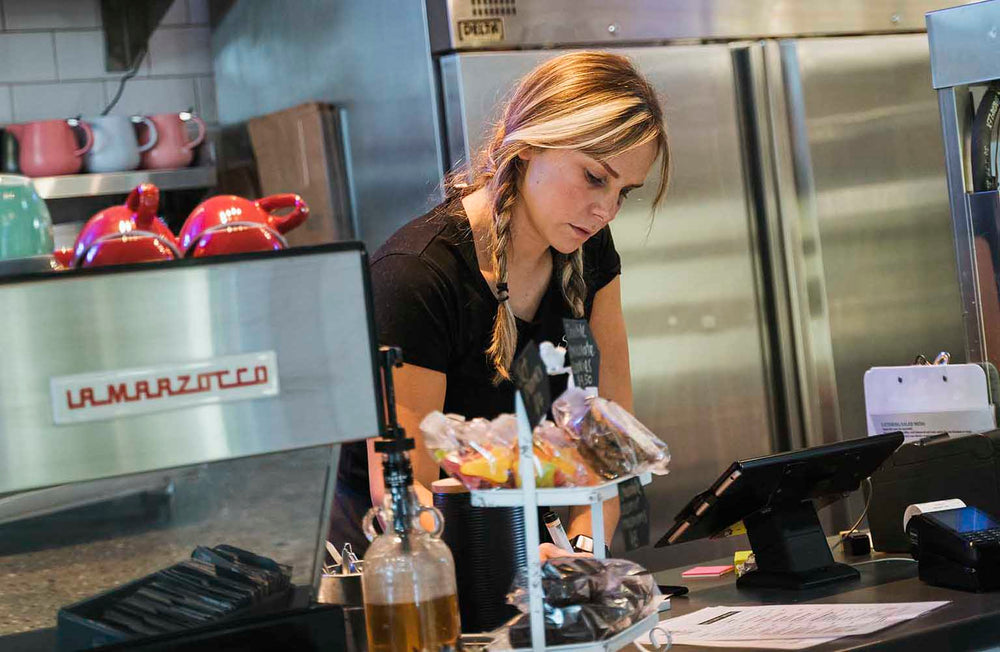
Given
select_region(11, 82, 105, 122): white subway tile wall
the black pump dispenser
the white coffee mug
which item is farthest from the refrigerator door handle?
the black pump dispenser

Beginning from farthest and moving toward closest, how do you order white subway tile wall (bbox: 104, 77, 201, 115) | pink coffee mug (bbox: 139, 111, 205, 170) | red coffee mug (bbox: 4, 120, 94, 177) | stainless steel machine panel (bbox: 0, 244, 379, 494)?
white subway tile wall (bbox: 104, 77, 201, 115)
pink coffee mug (bbox: 139, 111, 205, 170)
red coffee mug (bbox: 4, 120, 94, 177)
stainless steel machine panel (bbox: 0, 244, 379, 494)

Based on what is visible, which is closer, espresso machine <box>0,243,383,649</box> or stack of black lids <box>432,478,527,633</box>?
espresso machine <box>0,243,383,649</box>

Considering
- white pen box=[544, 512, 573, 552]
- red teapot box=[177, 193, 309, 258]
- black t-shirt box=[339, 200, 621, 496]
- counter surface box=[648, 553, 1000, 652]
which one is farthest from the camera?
black t-shirt box=[339, 200, 621, 496]

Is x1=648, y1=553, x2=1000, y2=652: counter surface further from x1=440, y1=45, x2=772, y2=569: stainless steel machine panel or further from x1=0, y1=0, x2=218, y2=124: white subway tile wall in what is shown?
x1=0, y1=0, x2=218, y2=124: white subway tile wall

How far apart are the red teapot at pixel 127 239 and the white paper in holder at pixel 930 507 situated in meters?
1.04

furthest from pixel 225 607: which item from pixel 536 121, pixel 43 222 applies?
pixel 536 121

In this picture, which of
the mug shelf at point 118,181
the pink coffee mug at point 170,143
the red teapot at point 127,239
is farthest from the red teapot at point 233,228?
the pink coffee mug at point 170,143

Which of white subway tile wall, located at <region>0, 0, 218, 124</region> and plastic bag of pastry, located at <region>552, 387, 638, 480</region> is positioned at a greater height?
white subway tile wall, located at <region>0, 0, 218, 124</region>

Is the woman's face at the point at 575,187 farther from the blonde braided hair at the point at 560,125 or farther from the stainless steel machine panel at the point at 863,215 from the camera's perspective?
the stainless steel machine panel at the point at 863,215

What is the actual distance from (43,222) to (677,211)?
74.8 inches

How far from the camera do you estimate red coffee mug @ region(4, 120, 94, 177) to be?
112 inches

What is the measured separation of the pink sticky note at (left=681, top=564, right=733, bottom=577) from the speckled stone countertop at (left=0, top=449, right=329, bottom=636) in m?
0.81

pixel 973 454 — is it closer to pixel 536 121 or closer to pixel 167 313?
pixel 536 121

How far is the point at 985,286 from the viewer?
2289 mm
